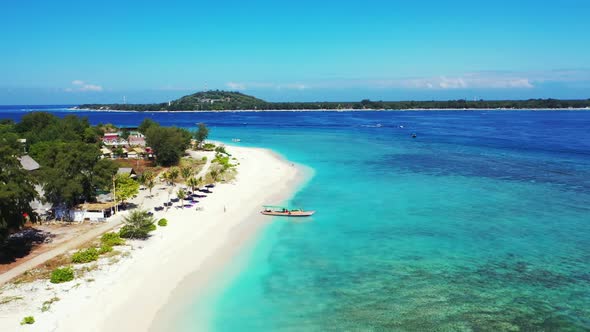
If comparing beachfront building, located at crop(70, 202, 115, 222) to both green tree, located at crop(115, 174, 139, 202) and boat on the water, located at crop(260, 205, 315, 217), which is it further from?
boat on the water, located at crop(260, 205, 315, 217)

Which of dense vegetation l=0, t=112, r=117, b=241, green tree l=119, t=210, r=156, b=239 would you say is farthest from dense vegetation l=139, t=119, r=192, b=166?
green tree l=119, t=210, r=156, b=239

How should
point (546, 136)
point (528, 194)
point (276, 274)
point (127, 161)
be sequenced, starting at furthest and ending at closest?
point (546, 136) → point (127, 161) → point (528, 194) → point (276, 274)

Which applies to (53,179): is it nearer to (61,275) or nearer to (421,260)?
(61,275)

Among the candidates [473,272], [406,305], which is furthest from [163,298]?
[473,272]

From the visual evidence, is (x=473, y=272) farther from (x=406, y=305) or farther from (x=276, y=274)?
(x=276, y=274)

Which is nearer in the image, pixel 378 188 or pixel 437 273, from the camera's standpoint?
pixel 437 273

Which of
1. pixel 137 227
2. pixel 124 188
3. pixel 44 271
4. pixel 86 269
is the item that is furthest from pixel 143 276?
pixel 124 188
